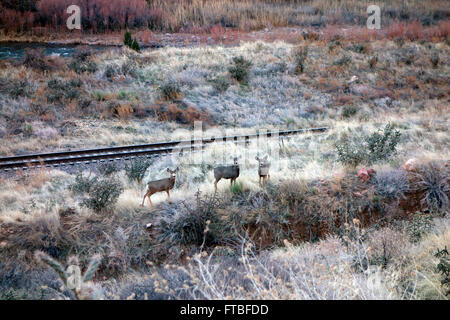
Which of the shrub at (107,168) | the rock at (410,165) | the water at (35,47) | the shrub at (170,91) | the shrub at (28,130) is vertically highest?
the water at (35,47)

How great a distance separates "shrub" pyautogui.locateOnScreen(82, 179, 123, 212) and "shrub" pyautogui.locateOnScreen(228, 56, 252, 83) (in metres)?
12.1

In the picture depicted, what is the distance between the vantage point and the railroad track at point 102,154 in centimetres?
898

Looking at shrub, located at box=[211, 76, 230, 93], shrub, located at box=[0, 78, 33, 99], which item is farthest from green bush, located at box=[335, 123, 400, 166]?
shrub, located at box=[0, 78, 33, 99]

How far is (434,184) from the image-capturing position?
7.23m

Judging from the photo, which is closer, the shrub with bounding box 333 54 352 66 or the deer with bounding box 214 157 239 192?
the deer with bounding box 214 157 239 192

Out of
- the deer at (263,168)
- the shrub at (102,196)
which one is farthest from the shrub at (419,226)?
the shrub at (102,196)

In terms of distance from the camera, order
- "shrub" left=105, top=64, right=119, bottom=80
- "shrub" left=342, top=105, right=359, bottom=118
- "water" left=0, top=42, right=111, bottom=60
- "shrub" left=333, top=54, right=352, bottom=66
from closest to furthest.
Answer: "shrub" left=342, top=105, right=359, bottom=118
"shrub" left=105, top=64, right=119, bottom=80
"shrub" left=333, top=54, right=352, bottom=66
"water" left=0, top=42, right=111, bottom=60

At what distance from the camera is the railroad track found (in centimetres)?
898

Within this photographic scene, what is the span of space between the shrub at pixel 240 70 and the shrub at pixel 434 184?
37.1ft

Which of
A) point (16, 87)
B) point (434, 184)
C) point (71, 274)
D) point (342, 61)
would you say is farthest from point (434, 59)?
point (71, 274)

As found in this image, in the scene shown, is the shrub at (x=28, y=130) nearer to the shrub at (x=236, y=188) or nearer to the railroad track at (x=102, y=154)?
the railroad track at (x=102, y=154)

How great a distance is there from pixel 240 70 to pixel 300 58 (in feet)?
14.0

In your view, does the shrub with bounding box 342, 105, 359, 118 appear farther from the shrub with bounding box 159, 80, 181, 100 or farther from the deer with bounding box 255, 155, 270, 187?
the deer with bounding box 255, 155, 270, 187

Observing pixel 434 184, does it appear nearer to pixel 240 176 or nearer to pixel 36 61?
pixel 240 176
